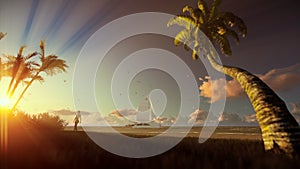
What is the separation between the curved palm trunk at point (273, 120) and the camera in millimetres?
8211

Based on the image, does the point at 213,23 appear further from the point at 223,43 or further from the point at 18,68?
the point at 18,68

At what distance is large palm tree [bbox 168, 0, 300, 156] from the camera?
8422 millimetres

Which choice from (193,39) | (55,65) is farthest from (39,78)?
(193,39)

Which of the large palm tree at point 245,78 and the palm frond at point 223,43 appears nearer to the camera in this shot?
the large palm tree at point 245,78

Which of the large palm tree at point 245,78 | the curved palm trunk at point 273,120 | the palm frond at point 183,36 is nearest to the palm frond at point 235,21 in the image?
the large palm tree at point 245,78

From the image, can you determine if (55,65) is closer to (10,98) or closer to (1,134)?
(10,98)

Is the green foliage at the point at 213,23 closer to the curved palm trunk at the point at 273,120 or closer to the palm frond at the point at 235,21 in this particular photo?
the palm frond at the point at 235,21

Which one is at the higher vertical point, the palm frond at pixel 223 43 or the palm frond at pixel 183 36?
the palm frond at pixel 183 36

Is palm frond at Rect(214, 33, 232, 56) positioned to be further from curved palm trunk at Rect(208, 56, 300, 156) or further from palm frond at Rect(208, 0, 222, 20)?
curved palm trunk at Rect(208, 56, 300, 156)

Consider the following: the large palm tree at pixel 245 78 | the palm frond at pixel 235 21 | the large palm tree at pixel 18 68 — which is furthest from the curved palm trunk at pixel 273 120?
the large palm tree at pixel 18 68

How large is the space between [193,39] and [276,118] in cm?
1201

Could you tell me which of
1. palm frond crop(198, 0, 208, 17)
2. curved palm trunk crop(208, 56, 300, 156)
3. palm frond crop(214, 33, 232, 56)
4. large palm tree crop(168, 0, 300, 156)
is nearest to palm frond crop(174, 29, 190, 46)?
large palm tree crop(168, 0, 300, 156)

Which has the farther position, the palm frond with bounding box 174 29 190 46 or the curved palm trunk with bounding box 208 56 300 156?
the palm frond with bounding box 174 29 190 46

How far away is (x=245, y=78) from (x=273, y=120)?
3.05 metres
